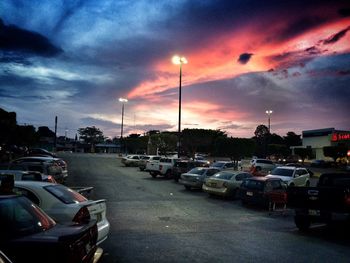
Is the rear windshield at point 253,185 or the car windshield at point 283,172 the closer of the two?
the rear windshield at point 253,185

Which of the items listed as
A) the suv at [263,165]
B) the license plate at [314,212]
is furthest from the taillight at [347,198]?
the suv at [263,165]

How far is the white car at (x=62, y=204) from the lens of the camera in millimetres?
7469

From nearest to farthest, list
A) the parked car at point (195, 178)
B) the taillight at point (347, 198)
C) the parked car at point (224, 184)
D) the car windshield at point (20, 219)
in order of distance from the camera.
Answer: the car windshield at point (20, 219), the taillight at point (347, 198), the parked car at point (224, 184), the parked car at point (195, 178)

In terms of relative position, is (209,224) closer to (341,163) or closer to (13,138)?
(13,138)

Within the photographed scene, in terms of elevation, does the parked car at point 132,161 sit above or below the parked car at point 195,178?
above

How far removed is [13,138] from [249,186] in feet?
159

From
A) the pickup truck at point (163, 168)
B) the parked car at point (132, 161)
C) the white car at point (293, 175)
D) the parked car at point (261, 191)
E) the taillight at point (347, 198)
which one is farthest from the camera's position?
the parked car at point (132, 161)

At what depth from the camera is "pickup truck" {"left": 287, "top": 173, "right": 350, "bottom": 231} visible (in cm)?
1057

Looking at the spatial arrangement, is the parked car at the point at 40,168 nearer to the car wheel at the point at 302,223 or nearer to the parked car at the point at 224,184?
the parked car at the point at 224,184

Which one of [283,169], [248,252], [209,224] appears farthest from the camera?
[283,169]

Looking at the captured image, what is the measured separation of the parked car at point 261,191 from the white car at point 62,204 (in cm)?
1039

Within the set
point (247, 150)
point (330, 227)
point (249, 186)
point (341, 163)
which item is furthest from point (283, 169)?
point (341, 163)

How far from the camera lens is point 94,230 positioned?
5656 millimetres

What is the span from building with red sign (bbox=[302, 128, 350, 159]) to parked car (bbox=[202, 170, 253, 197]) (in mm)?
59111
